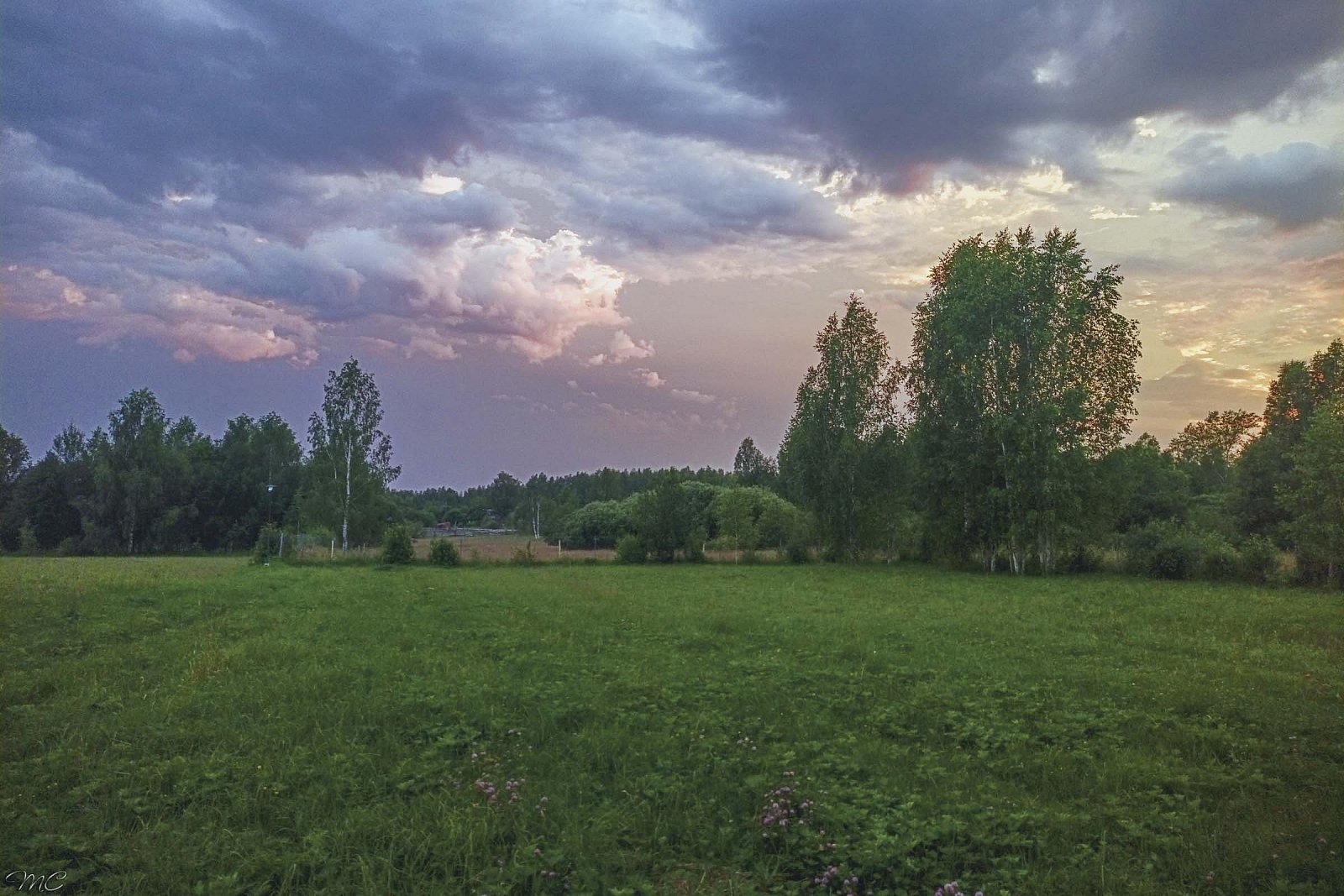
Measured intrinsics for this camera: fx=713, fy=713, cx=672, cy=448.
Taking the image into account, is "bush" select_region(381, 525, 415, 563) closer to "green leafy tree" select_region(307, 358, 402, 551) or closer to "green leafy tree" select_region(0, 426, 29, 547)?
"green leafy tree" select_region(307, 358, 402, 551)

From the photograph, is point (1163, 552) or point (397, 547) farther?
point (397, 547)

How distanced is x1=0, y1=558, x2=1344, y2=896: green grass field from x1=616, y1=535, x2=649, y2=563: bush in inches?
1056

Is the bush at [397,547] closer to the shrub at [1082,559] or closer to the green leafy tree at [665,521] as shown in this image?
the green leafy tree at [665,521]

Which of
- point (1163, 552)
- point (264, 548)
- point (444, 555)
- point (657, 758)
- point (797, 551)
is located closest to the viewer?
point (657, 758)

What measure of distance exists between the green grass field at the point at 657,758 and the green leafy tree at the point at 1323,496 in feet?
47.9

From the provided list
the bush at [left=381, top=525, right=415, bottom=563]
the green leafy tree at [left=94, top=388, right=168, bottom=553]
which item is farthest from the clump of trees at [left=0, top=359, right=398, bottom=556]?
the bush at [left=381, top=525, right=415, bottom=563]

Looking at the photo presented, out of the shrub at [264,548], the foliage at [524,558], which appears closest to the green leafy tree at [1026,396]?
the foliage at [524,558]

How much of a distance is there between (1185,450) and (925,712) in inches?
3308

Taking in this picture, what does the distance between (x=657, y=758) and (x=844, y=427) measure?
35.4m

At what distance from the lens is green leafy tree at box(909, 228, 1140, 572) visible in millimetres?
33406

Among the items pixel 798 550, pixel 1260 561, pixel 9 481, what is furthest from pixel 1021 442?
pixel 9 481

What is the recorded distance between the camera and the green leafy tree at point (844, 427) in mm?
40438

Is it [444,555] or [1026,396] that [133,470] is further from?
[1026,396]

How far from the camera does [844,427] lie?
41000mm
